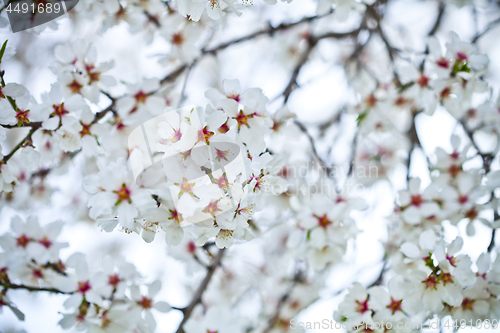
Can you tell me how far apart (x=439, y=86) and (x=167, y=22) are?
1.04 m

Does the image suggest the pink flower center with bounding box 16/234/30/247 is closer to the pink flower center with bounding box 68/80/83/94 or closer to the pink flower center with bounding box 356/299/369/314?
the pink flower center with bounding box 68/80/83/94

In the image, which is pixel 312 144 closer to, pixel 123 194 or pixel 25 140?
pixel 123 194

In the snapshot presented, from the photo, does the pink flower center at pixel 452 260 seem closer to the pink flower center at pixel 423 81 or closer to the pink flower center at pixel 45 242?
the pink flower center at pixel 423 81

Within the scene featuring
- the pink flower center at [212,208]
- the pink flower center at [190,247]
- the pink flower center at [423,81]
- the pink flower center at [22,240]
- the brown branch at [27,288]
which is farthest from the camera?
the pink flower center at [190,247]

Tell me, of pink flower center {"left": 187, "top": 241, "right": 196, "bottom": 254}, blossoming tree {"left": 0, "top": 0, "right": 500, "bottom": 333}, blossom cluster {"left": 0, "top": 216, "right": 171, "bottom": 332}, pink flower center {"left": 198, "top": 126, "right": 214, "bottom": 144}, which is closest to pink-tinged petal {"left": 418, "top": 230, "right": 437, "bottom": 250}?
blossoming tree {"left": 0, "top": 0, "right": 500, "bottom": 333}

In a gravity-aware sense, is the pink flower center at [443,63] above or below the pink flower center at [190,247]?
above

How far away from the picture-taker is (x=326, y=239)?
3.64 ft

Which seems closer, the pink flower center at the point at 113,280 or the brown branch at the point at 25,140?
the brown branch at the point at 25,140

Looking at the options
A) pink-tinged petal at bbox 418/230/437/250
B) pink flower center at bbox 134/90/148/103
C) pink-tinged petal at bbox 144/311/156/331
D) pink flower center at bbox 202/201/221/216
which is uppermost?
pink flower center at bbox 202/201/221/216

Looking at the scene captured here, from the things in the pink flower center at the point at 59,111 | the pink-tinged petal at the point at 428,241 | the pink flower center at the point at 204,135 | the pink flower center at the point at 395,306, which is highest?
the pink flower center at the point at 204,135

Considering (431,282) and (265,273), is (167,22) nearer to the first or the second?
(431,282)

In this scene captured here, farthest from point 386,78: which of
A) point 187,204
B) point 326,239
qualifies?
point 187,204

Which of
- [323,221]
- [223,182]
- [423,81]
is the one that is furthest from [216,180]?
[423,81]

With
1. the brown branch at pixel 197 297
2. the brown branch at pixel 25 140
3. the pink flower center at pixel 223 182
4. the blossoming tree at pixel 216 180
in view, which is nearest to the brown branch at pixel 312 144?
the blossoming tree at pixel 216 180
